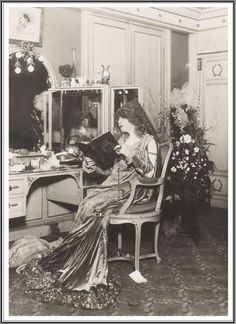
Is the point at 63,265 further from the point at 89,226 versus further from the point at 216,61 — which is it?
the point at 216,61

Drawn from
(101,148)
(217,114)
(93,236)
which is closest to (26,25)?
(101,148)

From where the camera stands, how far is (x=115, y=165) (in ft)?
15.2

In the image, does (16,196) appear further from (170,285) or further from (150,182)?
(170,285)

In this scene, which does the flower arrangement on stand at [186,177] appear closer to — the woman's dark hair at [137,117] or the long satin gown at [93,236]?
the long satin gown at [93,236]

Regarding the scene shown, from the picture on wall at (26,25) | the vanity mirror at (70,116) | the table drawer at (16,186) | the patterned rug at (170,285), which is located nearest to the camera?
the patterned rug at (170,285)

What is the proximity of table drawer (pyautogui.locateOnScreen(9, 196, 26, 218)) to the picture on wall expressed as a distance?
1796 mm

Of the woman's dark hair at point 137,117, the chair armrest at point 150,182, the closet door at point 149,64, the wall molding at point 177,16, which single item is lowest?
the chair armrest at point 150,182

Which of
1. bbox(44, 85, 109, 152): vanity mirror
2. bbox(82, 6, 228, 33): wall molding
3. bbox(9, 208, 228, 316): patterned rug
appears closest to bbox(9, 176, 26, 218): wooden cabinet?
bbox(9, 208, 228, 316): patterned rug

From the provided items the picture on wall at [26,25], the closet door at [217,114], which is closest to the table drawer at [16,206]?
the picture on wall at [26,25]

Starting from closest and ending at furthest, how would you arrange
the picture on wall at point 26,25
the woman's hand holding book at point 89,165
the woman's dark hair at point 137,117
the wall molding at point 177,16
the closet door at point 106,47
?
the woman's dark hair at point 137,117 → the woman's hand holding book at point 89,165 → the picture on wall at point 26,25 → the closet door at point 106,47 → the wall molding at point 177,16

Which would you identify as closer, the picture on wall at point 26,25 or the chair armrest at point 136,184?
the chair armrest at point 136,184

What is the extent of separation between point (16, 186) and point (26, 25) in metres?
1.90

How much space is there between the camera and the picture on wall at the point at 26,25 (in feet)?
16.4

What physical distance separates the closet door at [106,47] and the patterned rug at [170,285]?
226 cm
